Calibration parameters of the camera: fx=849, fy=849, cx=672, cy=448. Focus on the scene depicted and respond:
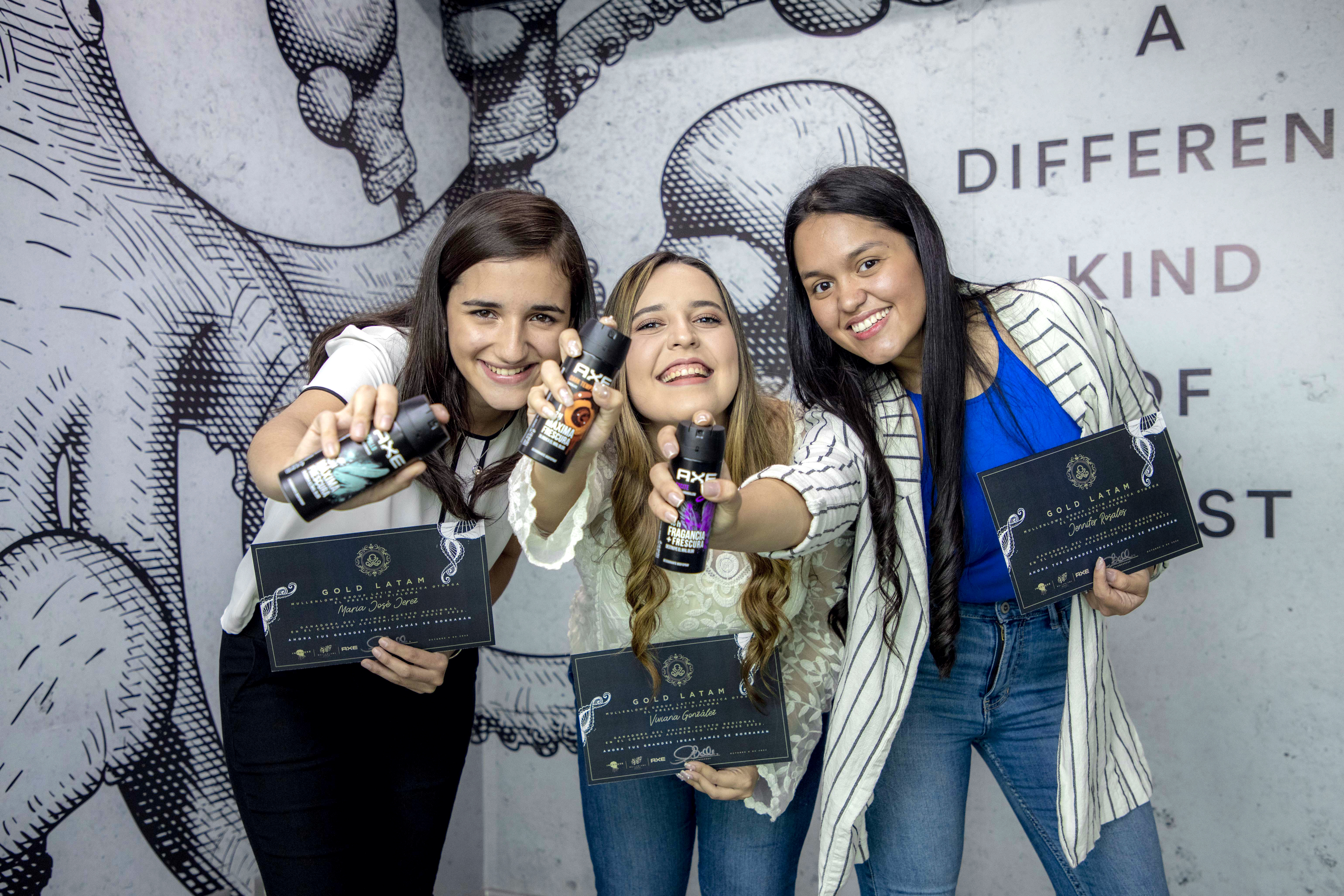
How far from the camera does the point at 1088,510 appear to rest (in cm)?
146

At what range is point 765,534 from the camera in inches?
51.4

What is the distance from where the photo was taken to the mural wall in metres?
1.71

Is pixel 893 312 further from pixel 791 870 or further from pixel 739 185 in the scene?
pixel 739 185

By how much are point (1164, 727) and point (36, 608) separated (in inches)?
110

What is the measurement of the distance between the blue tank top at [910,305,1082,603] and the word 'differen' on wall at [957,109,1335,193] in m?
1.10

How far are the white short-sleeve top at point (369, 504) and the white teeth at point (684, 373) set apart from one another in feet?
1.14

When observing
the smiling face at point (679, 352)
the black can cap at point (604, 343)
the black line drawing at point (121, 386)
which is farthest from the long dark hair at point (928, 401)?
the black line drawing at point (121, 386)

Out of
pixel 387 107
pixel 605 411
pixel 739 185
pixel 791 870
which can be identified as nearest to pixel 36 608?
pixel 605 411

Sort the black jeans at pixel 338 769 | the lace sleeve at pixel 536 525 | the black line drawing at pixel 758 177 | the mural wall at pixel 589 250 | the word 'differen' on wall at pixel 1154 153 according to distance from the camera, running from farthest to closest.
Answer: the black line drawing at pixel 758 177 → the word 'differen' on wall at pixel 1154 153 → the mural wall at pixel 589 250 → the black jeans at pixel 338 769 → the lace sleeve at pixel 536 525

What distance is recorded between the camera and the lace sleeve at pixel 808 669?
160cm

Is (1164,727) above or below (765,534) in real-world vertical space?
below

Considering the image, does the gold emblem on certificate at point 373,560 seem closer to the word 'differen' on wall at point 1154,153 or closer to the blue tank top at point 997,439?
the blue tank top at point 997,439

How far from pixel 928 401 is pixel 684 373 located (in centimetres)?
46

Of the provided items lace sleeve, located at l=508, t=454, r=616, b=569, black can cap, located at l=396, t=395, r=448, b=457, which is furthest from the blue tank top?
black can cap, located at l=396, t=395, r=448, b=457
